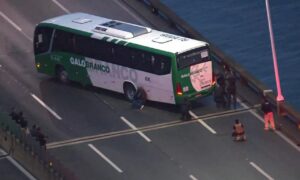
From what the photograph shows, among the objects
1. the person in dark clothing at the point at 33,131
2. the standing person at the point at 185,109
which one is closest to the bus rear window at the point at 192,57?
the standing person at the point at 185,109

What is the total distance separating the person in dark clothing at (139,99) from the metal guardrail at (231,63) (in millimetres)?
5322

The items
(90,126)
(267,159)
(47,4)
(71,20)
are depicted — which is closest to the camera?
(267,159)

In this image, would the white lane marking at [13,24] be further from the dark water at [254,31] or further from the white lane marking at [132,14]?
the dark water at [254,31]

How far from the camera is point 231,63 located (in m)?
59.8

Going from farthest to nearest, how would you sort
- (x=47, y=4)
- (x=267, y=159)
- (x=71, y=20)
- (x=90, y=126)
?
(x=47, y=4)
(x=71, y=20)
(x=90, y=126)
(x=267, y=159)

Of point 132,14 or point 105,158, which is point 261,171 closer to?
point 105,158

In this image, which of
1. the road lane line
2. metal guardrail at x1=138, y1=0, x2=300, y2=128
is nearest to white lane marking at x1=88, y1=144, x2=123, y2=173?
the road lane line

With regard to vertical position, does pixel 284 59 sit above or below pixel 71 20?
below

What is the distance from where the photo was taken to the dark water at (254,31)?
232ft

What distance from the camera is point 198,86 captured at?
184 feet

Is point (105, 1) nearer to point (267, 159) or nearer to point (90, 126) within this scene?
point (90, 126)

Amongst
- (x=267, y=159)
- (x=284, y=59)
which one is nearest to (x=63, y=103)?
(x=267, y=159)

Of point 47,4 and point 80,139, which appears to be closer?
point 80,139

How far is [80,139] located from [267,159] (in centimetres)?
863
